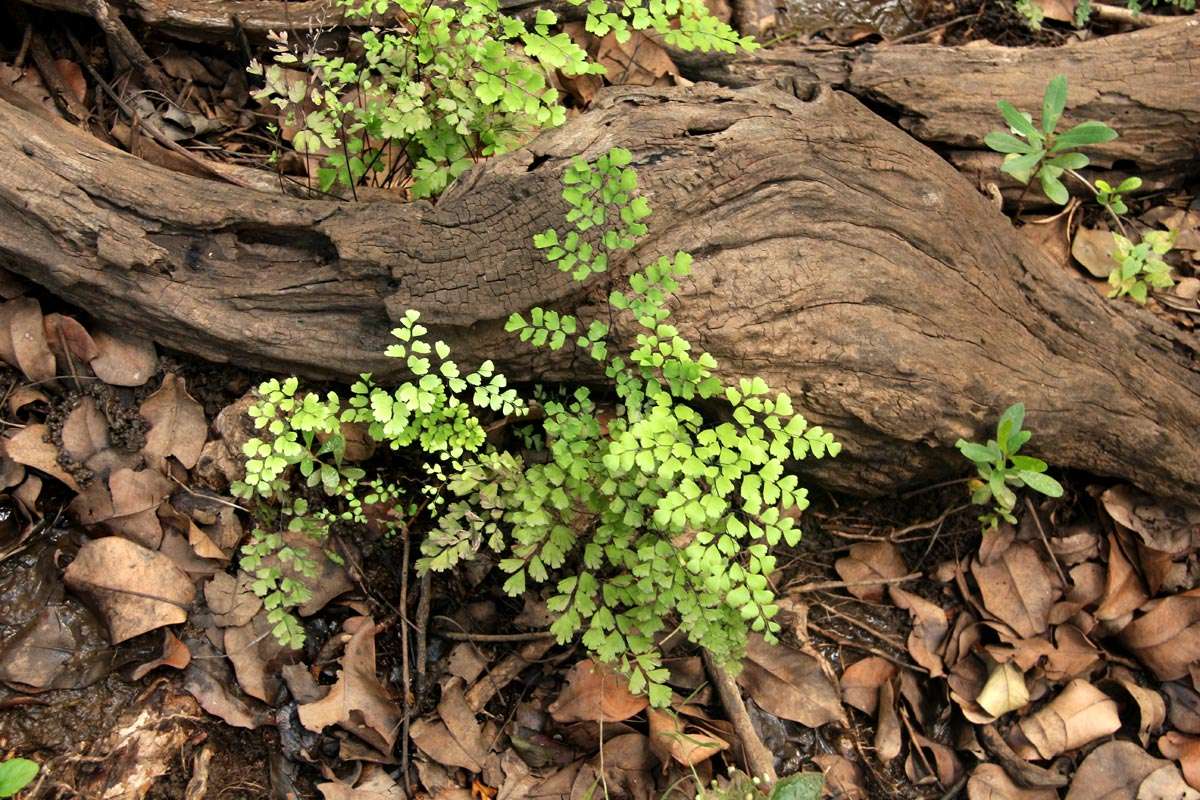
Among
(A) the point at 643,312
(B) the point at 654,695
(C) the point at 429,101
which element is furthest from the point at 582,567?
(C) the point at 429,101

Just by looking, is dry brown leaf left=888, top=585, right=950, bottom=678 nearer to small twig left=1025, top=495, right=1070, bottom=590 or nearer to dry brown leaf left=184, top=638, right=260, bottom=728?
small twig left=1025, top=495, right=1070, bottom=590

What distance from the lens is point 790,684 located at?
3309mm

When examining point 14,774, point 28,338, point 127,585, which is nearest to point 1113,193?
point 127,585

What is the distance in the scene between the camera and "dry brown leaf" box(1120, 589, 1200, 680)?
3.50 metres

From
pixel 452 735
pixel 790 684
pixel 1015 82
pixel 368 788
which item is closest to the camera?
pixel 368 788

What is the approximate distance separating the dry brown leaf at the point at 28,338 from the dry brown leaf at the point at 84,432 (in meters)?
0.17

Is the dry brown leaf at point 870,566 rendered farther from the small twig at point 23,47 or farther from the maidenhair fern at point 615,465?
the small twig at point 23,47

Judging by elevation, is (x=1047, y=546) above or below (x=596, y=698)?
above

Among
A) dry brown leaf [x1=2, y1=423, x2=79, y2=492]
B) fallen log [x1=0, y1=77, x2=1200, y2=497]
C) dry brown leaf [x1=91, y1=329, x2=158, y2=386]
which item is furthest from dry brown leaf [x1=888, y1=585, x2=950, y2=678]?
dry brown leaf [x1=2, y1=423, x2=79, y2=492]

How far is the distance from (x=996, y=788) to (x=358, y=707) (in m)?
2.28

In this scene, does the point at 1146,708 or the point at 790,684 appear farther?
the point at 1146,708

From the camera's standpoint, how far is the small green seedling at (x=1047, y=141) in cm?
358

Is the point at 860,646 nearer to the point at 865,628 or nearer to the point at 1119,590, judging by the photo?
the point at 865,628

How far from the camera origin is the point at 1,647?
2.84 meters
